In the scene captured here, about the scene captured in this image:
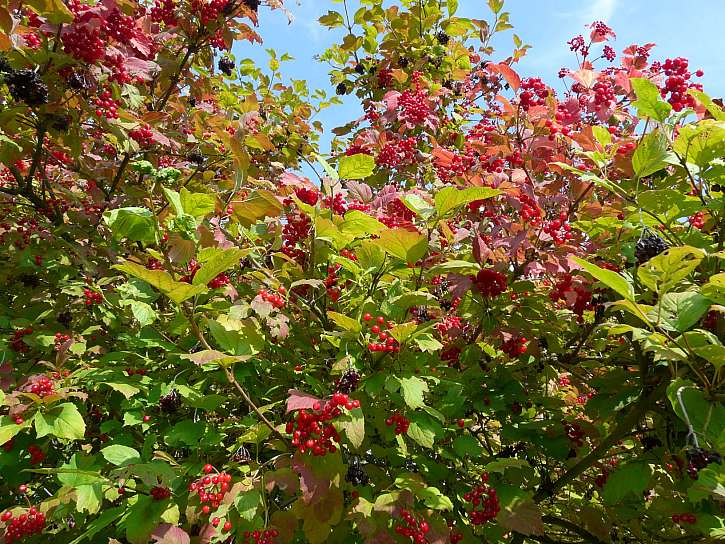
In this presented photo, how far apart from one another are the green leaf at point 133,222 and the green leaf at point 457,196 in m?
1.24

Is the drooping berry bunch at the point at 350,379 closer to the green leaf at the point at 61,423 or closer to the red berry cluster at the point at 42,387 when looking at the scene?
the green leaf at the point at 61,423

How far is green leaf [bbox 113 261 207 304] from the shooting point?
1690 mm

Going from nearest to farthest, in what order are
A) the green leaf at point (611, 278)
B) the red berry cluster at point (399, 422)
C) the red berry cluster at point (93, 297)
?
the green leaf at point (611, 278) < the red berry cluster at point (399, 422) < the red berry cluster at point (93, 297)

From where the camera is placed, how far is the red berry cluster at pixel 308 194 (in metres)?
2.60

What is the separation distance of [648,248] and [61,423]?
283 cm

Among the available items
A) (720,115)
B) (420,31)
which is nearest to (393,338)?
(720,115)

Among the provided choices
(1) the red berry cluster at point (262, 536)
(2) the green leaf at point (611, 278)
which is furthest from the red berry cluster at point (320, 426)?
(2) the green leaf at point (611, 278)

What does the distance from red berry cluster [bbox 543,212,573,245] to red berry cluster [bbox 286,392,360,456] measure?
1606mm

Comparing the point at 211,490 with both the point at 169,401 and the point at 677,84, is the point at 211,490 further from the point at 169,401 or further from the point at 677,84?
the point at 677,84

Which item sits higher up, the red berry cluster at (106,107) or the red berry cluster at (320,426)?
the red berry cluster at (106,107)

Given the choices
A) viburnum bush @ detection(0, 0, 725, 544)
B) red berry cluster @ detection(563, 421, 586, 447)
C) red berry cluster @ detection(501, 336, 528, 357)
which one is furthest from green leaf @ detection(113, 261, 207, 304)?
red berry cluster @ detection(563, 421, 586, 447)

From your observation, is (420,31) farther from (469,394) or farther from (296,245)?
(469,394)

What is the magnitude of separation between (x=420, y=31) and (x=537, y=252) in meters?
4.18

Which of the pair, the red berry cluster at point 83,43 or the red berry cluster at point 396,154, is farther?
the red berry cluster at point 396,154
